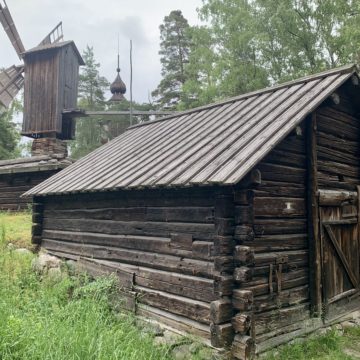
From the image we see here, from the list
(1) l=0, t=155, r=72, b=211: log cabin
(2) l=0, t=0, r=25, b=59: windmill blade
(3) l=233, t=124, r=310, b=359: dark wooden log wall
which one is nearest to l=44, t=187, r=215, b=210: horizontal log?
(3) l=233, t=124, r=310, b=359: dark wooden log wall

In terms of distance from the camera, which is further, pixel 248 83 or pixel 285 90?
pixel 248 83

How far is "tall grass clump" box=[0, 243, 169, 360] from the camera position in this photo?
176 inches

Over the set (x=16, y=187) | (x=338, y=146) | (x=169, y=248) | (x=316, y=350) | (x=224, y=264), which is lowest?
(x=316, y=350)

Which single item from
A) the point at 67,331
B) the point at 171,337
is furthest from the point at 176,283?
the point at 67,331

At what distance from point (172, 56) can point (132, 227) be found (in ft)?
96.9

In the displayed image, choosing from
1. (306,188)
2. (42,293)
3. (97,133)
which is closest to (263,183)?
(306,188)

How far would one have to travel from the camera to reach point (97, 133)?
35.1 m

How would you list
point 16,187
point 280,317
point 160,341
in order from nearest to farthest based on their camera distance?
point 160,341 → point 280,317 → point 16,187

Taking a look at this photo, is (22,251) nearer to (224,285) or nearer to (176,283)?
(176,283)

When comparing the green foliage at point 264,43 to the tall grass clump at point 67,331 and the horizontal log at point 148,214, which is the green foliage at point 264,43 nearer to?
the horizontal log at point 148,214

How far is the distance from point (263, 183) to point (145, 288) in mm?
2876

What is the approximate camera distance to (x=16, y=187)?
657 inches

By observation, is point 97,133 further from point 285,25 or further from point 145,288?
point 145,288

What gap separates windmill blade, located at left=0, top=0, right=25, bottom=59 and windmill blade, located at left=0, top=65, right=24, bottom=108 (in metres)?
1.06
